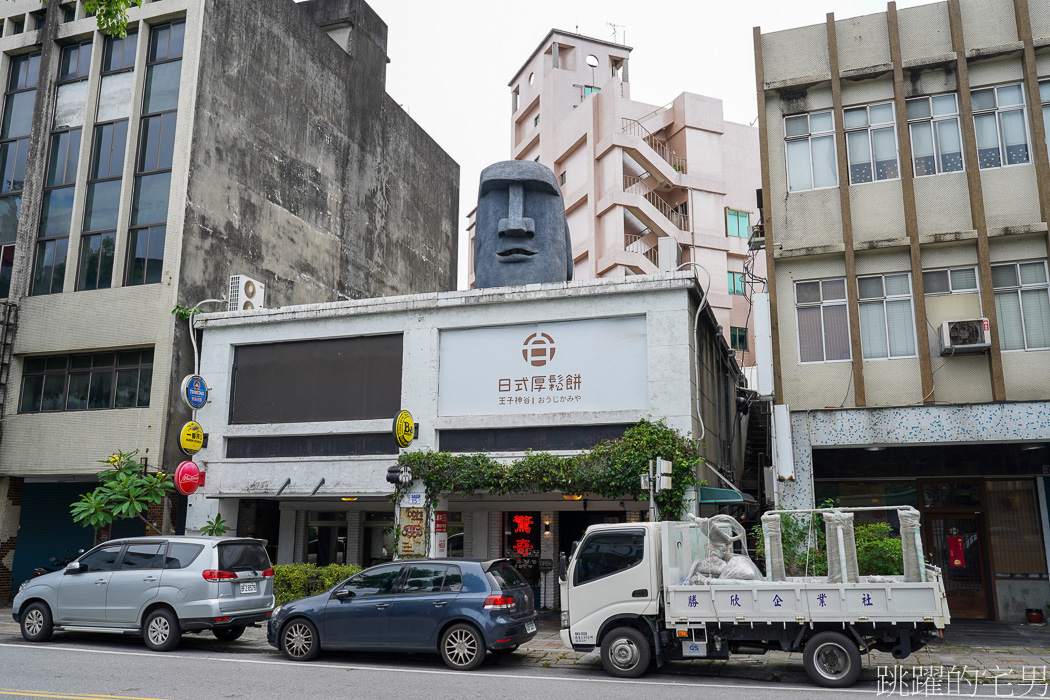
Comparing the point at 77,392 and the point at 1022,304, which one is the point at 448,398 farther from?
the point at 1022,304

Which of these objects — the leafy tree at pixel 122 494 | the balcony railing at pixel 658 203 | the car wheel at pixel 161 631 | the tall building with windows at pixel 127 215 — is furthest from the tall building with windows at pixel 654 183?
the car wheel at pixel 161 631

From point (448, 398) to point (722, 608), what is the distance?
28.6ft

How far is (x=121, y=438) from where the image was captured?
20.2 meters

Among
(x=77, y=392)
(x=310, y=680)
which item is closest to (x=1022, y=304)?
(x=310, y=680)

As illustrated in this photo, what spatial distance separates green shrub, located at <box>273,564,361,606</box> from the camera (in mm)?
17406

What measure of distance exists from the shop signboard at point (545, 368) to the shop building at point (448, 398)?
3 centimetres

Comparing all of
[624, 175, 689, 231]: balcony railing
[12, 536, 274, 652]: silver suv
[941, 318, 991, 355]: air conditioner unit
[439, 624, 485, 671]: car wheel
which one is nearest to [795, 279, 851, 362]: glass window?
[941, 318, 991, 355]: air conditioner unit

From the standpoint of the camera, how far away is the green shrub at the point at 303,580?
57.1ft

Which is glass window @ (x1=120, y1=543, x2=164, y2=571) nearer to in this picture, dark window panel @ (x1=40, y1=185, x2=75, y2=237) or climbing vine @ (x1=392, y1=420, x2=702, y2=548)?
climbing vine @ (x1=392, y1=420, x2=702, y2=548)

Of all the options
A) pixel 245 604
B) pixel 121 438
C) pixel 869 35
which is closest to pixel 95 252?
pixel 121 438

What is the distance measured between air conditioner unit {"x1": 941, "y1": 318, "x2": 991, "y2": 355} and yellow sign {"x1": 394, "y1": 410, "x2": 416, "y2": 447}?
10.7m

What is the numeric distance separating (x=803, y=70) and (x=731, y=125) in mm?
29251

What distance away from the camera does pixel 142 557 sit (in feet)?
45.1

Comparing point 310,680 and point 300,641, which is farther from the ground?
point 300,641
